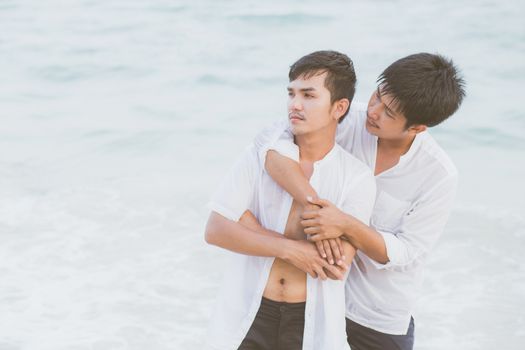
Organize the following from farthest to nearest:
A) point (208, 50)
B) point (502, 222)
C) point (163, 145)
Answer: point (208, 50)
point (163, 145)
point (502, 222)

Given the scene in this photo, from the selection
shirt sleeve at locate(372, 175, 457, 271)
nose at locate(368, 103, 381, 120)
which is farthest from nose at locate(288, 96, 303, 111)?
shirt sleeve at locate(372, 175, 457, 271)

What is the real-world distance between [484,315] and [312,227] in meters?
3.01

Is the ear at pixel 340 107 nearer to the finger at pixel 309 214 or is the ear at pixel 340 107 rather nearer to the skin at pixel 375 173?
the skin at pixel 375 173

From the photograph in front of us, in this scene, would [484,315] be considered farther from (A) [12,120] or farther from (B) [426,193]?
(A) [12,120]

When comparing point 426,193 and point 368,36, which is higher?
point 426,193

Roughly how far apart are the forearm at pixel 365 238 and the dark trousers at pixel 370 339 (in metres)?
0.39

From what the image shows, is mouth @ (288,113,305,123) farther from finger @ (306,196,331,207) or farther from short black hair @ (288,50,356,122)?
finger @ (306,196,331,207)

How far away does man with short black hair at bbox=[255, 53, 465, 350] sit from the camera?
2.50 metres

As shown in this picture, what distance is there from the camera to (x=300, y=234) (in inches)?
103

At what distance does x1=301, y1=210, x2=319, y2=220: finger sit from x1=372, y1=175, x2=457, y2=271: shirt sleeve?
265mm

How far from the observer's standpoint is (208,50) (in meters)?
11.6

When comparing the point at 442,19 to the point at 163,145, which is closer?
the point at 163,145

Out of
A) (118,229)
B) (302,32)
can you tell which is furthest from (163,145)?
(302,32)

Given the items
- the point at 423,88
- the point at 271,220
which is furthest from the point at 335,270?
the point at 423,88
